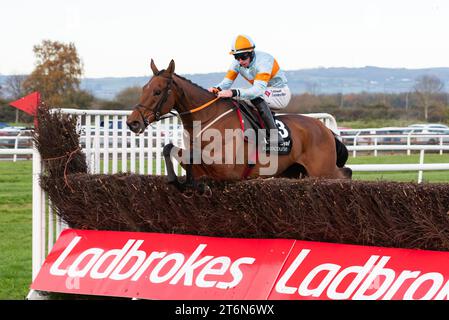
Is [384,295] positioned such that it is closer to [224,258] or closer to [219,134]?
[224,258]

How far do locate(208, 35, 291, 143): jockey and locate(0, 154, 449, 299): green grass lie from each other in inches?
46.7

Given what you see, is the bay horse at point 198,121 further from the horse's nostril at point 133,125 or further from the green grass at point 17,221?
the green grass at point 17,221

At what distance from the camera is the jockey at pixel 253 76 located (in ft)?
22.9

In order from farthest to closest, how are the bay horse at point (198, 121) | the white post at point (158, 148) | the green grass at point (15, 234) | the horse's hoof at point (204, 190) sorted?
the white post at point (158, 148)
the green grass at point (15, 234)
the bay horse at point (198, 121)
the horse's hoof at point (204, 190)

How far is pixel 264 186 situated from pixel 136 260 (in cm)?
113

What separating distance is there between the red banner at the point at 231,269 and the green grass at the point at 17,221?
2.04 feet

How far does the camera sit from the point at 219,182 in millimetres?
6059

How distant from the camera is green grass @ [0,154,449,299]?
272 inches

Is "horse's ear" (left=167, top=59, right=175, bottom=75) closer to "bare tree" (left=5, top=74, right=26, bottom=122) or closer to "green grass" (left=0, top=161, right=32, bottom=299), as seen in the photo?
"green grass" (left=0, top=161, right=32, bottom=299)

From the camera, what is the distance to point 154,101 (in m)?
6.52

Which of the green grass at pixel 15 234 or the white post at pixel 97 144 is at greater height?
the white post at pixel 97 144

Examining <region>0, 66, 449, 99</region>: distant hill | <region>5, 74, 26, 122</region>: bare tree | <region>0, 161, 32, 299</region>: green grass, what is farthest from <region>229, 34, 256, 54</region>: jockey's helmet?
<region>0, 66, 449, 99</region>: distant hill

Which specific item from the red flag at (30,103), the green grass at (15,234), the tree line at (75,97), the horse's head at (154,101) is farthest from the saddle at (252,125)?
the tree line at (75,97)

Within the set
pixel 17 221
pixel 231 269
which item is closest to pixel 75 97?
pixel 17 221
